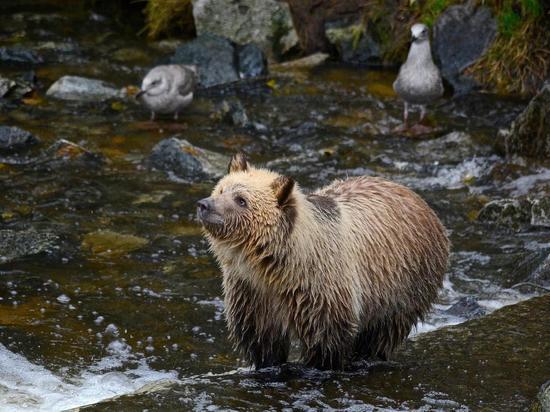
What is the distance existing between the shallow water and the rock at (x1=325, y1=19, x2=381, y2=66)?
0.42 meters

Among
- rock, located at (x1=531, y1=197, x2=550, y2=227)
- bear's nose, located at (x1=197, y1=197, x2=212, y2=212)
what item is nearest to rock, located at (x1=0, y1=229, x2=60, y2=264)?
bear's nose, located at (x1=197, y1=197, x2=212, y2=212)

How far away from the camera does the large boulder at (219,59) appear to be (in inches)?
571

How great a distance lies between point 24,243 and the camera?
342 inches

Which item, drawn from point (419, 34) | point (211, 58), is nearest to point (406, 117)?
point (419, 34)

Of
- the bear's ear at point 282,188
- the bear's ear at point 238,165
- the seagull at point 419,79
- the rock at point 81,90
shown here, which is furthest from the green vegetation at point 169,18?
the bear's ear at point 282,188

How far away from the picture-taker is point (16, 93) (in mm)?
13281

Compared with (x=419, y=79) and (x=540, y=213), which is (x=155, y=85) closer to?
(x=419, y=79)

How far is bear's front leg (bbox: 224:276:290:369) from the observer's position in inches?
228

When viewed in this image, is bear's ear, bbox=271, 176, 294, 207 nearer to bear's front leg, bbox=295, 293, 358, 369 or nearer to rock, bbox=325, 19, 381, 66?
bear's front leg, bbox=295, 293, 358, 369

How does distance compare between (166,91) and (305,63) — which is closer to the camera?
(166,91)

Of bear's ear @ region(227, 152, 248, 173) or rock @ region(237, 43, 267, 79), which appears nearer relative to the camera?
bear's ear @ region(227, 152, 248, 173)

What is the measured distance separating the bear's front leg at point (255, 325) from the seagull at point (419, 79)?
A: 682 centimetres

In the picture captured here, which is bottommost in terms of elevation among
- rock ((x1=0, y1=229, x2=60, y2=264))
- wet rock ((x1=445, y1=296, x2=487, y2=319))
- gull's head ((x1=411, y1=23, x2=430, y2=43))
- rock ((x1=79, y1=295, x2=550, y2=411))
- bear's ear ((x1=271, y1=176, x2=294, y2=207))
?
wet rock ((x1=445, y1=296, x2=487, y2=319))

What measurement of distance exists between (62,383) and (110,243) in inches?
108
